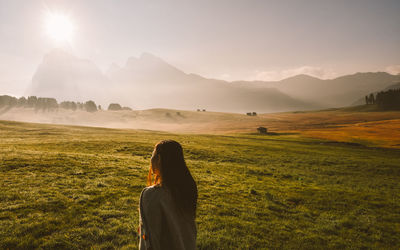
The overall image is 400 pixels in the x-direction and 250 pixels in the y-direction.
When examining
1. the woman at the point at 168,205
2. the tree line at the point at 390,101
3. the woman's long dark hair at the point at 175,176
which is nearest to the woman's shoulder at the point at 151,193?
the woman at the point at 168,205

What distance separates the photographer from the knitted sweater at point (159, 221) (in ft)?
12.9

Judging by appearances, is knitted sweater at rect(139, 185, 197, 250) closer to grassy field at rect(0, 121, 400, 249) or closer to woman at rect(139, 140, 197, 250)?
woman at rect(139, 140, 197, 250)

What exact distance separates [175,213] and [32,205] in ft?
39.7

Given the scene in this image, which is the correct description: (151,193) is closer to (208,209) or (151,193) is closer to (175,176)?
(175,176)

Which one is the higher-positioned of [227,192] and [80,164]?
[80,164]

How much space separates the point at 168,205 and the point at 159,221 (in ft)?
1.09

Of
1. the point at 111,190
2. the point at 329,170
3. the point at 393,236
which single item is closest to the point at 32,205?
the point at 111,190

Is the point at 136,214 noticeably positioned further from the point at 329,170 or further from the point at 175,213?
the point at 329,170

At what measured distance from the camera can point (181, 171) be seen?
4410mm

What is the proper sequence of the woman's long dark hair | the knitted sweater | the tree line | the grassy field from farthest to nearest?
the tree line
the grassy field
the woman's long dark hair
the knitted sweater

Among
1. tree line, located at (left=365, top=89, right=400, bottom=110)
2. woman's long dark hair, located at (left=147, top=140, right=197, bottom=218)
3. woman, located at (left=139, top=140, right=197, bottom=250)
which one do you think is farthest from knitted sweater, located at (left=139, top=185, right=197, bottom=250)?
tree line, located at (left=365, top=89, right=400, bottom=110)

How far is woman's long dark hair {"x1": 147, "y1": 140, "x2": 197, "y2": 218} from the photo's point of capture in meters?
4.31

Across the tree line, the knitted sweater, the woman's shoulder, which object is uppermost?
the tree line

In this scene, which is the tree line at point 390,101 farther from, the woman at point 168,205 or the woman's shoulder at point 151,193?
the woman's shoulder at point 151,193
